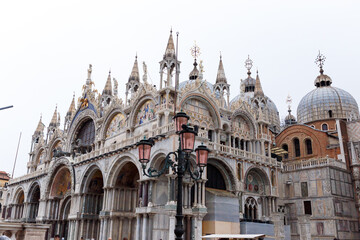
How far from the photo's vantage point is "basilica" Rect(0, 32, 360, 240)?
22.6 meters

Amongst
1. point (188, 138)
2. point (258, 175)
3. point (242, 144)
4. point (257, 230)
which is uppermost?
point (242, 144)

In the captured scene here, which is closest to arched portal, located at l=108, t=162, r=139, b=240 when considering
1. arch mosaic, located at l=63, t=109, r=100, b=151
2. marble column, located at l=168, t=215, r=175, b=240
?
marble column, located at l=168, t=215, r=175, b=240

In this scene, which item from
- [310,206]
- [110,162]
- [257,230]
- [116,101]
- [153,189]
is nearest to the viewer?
[153,189]

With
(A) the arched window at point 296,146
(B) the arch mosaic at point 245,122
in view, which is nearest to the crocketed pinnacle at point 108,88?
(B) the arch mosaic at point 245,122

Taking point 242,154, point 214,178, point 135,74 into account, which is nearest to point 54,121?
point 135,74

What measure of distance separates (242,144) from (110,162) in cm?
1132

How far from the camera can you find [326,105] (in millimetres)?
41781

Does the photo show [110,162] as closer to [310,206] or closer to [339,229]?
[310,206]

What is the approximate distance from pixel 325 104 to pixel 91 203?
29.2 m

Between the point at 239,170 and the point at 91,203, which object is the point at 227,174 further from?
the point at 91,203

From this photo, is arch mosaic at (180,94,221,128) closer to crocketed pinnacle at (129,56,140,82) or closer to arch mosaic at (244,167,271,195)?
arch mosaic at (244,167,271,195)

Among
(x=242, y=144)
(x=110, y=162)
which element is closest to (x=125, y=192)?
(x=110, y=162)

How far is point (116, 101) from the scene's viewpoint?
102 feet

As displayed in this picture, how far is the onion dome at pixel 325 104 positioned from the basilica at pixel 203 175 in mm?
5215
